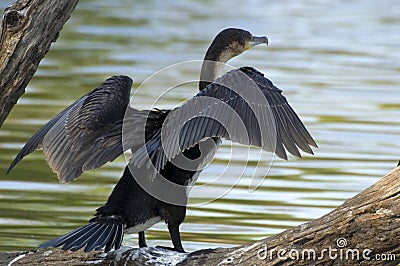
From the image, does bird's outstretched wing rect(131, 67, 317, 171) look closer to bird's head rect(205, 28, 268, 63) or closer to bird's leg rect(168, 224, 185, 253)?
bird's leg rect(168, 224, 185, 253)

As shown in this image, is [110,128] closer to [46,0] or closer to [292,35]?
[46,0]

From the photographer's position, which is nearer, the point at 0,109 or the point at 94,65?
the point at 0,109

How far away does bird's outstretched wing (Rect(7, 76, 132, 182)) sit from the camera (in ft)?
17.1

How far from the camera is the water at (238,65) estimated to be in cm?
757

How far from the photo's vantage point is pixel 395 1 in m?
20.5

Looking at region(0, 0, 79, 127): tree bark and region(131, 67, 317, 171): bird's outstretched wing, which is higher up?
region(0, 0, 79, 127): tree bark

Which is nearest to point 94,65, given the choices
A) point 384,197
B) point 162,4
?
point 162,4

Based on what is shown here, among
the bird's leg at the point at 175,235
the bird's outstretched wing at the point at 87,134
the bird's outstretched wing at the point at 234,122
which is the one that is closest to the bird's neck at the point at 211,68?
the bird's outstretched wing at the point at 87,134

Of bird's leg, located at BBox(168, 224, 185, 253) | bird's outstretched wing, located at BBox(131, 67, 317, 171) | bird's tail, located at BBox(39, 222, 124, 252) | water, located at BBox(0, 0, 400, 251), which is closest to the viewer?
bird's tail, located at BBox(39, 222, 124, 252)

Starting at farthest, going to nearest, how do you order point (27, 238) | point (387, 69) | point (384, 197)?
1. point (387, 69)
2. point (27, 238)
3. point (384, 197)

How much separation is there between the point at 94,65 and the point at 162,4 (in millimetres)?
6474

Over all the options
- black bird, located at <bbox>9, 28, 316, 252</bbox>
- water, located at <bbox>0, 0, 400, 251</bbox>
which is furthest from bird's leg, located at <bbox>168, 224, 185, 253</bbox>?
water, located at <bbox>0, 0, 400, 251</bbox>

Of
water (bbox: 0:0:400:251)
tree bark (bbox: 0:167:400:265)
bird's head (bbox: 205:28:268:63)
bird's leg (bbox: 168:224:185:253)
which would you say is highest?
bird's head (bbox: 205:28:268:63)

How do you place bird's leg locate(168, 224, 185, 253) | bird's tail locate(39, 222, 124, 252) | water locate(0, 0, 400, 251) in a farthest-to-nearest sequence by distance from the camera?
water locate(0, 0, 400, 251)
bird's leg locate(168, 224, 185, 253)
bird's tail locate(39, 222, 124, 252)
